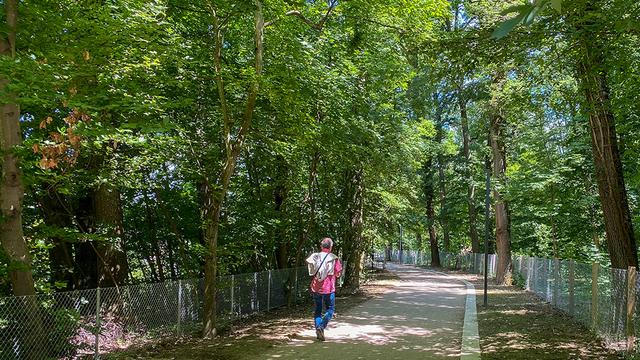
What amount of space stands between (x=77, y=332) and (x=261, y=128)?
5.26 m

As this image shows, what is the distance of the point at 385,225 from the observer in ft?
92.3

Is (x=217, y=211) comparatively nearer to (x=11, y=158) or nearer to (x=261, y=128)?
(x=261, y=128)

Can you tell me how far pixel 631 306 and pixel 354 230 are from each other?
12.8 meters

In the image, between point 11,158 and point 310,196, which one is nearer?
point 11,158

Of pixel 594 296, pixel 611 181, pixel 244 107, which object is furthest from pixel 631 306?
pixel 244 107

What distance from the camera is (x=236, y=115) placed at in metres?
10.6

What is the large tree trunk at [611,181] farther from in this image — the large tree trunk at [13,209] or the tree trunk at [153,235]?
the tree trunk at [153,235]

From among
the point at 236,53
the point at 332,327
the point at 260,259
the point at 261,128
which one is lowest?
the point at 332,327

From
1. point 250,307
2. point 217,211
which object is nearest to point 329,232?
point 250,307

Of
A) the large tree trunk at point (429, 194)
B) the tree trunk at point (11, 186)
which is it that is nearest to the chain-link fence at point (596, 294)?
the tree trunk at point (11, 186)

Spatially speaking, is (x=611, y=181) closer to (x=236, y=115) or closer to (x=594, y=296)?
(x=594, y=296)

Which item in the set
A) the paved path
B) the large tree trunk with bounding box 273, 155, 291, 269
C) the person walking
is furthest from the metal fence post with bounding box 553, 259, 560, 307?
the person walking

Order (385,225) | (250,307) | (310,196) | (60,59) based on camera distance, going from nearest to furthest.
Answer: (60,59) < (250,307) < (310,196) < (385,225)

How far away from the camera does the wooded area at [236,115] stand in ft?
23.9
